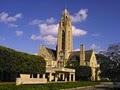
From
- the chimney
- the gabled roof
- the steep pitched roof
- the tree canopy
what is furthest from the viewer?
the steep pitched roof

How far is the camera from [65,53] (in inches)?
4865

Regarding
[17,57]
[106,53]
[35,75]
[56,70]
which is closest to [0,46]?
[17,57]

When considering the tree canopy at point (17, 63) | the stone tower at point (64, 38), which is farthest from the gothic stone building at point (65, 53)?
the tree canopy at point (17, 63)

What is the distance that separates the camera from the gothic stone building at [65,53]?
120875mm

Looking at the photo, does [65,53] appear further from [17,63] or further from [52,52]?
[17,63]

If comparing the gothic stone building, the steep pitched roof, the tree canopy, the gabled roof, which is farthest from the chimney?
the tree canopy

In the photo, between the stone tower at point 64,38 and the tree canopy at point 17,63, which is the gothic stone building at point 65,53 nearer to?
the stone tower at point 64,38

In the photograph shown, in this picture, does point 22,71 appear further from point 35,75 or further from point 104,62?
point 104,62

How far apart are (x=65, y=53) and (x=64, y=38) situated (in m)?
6.65

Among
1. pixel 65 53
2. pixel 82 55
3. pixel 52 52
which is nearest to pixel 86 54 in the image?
pixel 82 55

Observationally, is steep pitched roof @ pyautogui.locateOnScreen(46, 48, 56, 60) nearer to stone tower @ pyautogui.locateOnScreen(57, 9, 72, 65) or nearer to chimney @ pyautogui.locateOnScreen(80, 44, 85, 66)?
stone tower @ pyautogui.locateOnScreen(57, 9, 72, 65)

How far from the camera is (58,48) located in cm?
12519

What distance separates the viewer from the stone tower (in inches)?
4884

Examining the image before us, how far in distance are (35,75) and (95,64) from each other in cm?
4511
